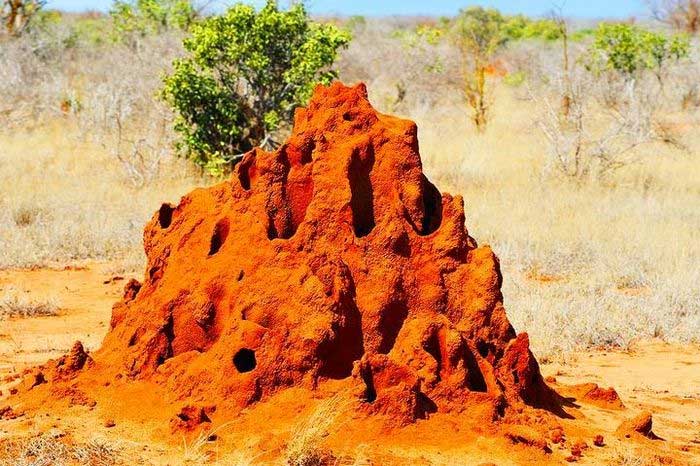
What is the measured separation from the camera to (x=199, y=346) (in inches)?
192

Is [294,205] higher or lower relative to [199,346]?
Answer: higher

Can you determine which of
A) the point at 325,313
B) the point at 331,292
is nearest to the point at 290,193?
the point at 331,292

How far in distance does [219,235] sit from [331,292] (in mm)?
793

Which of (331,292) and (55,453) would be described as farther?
(331,292)

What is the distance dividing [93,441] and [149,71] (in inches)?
533

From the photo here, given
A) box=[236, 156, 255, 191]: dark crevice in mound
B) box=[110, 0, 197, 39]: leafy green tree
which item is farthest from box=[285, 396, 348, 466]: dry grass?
box=[110, 0, 197, 39]: leafy green tree

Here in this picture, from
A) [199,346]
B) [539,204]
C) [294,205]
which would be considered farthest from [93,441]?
[539,204]

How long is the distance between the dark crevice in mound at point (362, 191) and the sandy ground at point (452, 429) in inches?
39.0

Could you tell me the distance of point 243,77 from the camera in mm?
13492

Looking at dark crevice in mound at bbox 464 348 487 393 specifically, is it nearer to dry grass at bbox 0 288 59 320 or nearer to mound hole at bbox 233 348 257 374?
mound hole at bbox 233 348 257 374

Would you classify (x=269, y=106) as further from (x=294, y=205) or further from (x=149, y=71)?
(x=294, y=205)

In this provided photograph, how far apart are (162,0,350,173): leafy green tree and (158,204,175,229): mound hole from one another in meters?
7.41

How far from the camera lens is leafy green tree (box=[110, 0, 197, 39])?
21.7 m

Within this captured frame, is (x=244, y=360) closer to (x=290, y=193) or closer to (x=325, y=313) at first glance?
(x=325, y=313)
